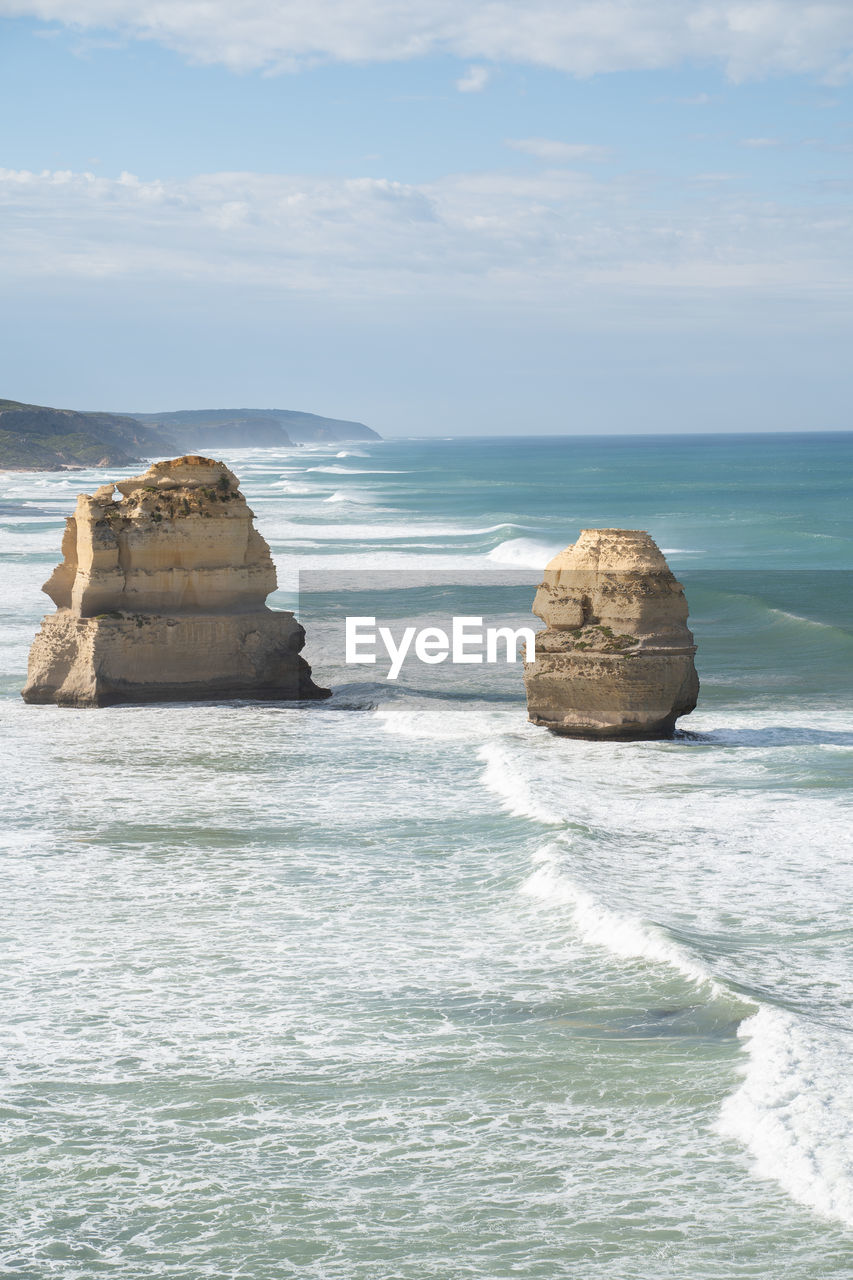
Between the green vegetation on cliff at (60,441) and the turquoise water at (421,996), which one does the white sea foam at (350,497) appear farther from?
the turquoise water at (421,996)

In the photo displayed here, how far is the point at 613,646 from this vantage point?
1748 centimetres

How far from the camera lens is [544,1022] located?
8945 mm

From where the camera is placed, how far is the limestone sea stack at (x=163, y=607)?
1984 centimetres

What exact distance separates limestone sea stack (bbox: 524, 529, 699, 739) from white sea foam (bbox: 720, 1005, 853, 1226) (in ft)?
28.7

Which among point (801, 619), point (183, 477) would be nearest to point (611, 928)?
point (183, 477)

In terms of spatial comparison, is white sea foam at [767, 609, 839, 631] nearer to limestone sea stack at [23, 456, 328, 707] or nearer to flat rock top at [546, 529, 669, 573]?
flat rock top at [546, 529, 669, 573]

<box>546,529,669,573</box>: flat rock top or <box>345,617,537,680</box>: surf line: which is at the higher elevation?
<box>546,529,669,573</box>: flat rock top

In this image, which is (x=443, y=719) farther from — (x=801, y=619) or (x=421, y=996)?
(x=801, y=619)

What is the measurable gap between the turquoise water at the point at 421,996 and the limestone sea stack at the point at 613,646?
59cm

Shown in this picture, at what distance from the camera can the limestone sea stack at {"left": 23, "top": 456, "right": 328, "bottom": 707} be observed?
19.8 metres

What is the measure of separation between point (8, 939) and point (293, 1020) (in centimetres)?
266

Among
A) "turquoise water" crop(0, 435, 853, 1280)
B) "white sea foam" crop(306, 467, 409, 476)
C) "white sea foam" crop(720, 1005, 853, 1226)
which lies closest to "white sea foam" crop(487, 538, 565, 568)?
"turquoise water" crop(0, 435, 853, 1280)

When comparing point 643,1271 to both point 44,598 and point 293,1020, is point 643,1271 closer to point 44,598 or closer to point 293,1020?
point 293,1020

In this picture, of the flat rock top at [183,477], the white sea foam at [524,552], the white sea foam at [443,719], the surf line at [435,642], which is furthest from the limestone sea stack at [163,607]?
the white sea foam at [524,552]
